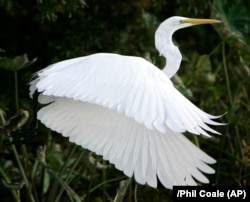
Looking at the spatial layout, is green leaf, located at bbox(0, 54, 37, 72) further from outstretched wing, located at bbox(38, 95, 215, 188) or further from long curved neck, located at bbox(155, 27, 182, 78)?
long curved neck, located at bbox(155, 27, 182, 78)

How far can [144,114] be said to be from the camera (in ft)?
7.61

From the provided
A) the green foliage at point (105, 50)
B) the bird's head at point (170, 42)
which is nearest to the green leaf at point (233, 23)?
the green foliage at point (105, 50)

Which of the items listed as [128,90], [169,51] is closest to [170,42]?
[169,51]

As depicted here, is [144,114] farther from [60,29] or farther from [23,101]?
[60,29]

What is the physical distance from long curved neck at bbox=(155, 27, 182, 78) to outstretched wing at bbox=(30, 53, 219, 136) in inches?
11.8

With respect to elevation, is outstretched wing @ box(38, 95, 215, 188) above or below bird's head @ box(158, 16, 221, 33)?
below

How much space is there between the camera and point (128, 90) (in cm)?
243

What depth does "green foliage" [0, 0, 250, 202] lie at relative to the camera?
11.4 feet

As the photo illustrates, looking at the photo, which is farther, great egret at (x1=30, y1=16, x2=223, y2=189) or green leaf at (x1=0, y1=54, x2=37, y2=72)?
green leaf at (x1=0, y1=54, x2=37, y2=72)

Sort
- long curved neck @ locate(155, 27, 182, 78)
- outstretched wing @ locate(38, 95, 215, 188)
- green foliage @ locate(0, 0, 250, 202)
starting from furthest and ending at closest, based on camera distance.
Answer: green foliage @ locate(0, 0, 250, 202)
long curved neck @ locate(155, 27, 182, 78)
outstretched wing @ locate(38, 95, 215, 188)

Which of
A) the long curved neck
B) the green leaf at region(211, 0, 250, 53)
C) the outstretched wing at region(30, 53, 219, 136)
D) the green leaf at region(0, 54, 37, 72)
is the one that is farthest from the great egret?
the green leaf at region(211, 0, 250, 53)

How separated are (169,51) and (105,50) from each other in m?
1.56

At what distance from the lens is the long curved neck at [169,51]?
2.83 meters

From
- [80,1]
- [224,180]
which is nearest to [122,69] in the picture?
[80,1]
